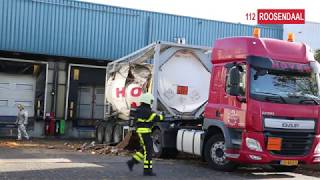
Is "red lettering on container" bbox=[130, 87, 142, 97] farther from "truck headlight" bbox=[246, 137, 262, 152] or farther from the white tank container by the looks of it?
"truck headlight" bbox=[246, 137, 262, 152]

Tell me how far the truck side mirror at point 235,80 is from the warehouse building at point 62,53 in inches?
598

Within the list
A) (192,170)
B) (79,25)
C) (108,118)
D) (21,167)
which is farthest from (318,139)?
(79,25)

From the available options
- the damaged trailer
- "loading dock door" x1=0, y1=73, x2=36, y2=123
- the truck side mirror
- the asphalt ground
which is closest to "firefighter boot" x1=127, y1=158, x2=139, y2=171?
the asphalt ground

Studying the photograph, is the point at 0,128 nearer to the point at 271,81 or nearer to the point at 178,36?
the point at 178,36

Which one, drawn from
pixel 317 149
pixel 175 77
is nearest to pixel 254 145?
pixel 317 149

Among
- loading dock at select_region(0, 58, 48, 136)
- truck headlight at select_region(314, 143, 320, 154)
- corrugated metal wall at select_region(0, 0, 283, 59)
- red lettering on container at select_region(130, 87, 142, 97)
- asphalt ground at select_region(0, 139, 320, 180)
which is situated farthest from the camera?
loading dock at select_region(0, 58, 48, 136)

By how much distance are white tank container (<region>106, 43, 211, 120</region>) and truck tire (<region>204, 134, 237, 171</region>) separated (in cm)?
338

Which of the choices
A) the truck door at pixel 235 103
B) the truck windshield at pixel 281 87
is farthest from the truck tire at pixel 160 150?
the truck windshield at pixel 281 87

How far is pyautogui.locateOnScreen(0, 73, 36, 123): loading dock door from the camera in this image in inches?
1029

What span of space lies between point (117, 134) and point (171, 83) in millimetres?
4234

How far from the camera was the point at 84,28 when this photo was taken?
89.0ft

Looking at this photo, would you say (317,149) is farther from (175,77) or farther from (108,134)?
(108,134)

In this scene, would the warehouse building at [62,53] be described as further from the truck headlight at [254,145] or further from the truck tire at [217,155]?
the truck headlight at [254,145]

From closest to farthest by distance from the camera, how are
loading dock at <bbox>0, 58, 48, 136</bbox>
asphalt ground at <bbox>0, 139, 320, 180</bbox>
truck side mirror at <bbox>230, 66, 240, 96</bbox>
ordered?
asphalt ground at <bbox>0, 139, 320, 180</bbox> → truck side mirror at <bbox>230, 66, 240, 96</bbox> → loading dock at <bbox>0, 58, 48, 136</bbox>
